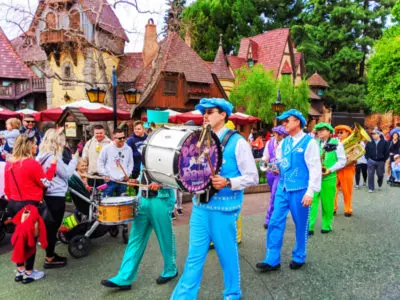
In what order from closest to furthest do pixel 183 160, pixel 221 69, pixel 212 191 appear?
pixel 183 160 → pixel 212 191 → pixel 221 69

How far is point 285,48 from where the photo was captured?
31.6 metres

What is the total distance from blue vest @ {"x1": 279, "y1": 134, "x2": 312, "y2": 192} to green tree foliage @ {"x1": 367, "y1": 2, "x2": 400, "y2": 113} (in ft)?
86.9

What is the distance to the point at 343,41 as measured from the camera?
3525cm

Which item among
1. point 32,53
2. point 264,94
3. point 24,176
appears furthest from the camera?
point 32,53

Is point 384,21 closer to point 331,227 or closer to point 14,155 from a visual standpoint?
point 331,227

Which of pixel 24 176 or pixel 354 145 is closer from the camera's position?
pixel 24 176

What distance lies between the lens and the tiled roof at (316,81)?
3331cm

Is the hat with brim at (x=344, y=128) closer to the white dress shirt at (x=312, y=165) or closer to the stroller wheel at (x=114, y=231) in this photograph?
the white dress shirt at (x=312, y=165)

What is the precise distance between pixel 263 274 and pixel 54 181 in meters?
2.97

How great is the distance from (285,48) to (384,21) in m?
12.1

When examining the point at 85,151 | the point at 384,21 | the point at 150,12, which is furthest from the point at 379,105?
the point at 85,151

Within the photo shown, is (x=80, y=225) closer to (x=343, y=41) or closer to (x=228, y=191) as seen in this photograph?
(x=228, y=191)

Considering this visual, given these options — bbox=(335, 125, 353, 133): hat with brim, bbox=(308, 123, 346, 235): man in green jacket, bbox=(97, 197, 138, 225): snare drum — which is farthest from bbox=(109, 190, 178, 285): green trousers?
bbox=(335, 125, 353, 133): hat with brim

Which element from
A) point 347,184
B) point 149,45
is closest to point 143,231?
point 347,184
